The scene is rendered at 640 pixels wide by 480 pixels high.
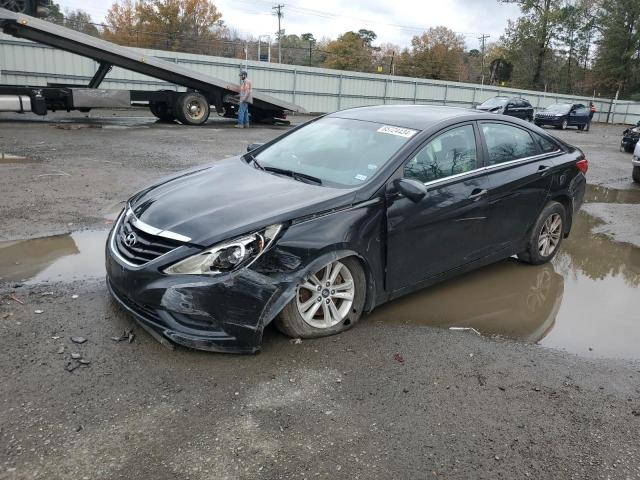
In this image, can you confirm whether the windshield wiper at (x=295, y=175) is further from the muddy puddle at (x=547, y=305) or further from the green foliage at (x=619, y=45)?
the green foliage at (x=619, y=45)

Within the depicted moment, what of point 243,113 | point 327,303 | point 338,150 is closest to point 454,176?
point 338,150

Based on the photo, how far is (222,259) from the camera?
3340 millimetres

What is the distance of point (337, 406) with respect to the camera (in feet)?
10.0

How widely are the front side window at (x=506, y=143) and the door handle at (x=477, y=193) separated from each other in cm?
34

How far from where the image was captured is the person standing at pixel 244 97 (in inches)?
702

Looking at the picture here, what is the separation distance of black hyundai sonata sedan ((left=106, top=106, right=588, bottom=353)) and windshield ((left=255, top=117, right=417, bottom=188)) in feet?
0.05

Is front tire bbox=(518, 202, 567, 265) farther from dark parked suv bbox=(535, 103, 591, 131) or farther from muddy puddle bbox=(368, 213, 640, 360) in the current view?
dark parked suv bbox=(535, 103, 591, 131)

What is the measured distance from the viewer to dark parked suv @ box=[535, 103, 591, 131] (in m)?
29.5

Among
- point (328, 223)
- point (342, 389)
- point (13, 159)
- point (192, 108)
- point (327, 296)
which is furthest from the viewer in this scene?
point (192, 108)

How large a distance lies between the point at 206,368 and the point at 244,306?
0.44 metres

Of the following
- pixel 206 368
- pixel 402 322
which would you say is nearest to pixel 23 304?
pixel 206 368

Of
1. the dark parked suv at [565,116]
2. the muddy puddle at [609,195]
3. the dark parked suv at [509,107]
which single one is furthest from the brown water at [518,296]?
the dark parked suv at [565,116]

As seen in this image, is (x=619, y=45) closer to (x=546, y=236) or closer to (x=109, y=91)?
(x=109, y=91)

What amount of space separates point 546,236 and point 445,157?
1.88 meters
